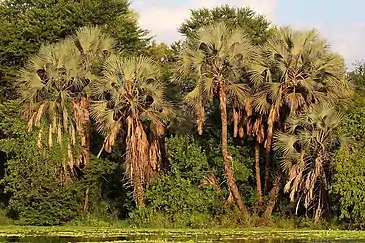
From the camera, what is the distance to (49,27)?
48438mm

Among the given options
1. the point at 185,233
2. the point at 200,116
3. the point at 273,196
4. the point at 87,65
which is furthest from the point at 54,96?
the point at 273,196

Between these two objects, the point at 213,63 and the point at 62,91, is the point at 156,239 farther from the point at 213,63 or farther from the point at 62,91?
the point at 62,91

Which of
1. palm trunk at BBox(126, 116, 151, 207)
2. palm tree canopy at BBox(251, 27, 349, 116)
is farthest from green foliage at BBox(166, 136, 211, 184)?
palm tree canopy at BBox(251, 27, 349, 116)

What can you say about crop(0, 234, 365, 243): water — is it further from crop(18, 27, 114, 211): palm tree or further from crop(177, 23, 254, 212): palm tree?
crop(18, 27, 114, 211): palm tree

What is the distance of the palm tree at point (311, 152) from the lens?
36.7 metres

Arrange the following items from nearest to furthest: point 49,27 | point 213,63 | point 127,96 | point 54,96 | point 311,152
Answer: point 311,152 < point 213,63 < point 127,96 < point 54,96 < point 49,27

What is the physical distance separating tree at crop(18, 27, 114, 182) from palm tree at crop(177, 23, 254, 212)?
5569 mm

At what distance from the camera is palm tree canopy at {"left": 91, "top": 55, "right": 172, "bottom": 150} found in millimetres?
39281

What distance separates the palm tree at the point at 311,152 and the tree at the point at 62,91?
395 inches

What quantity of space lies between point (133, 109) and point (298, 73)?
24.7 ft

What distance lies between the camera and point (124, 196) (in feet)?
145

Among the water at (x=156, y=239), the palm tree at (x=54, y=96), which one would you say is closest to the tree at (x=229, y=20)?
the palm tree at (x=54, y=96)

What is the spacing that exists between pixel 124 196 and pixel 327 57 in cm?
1275

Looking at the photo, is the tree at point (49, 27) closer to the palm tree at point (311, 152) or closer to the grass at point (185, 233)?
the grass at point (185, 233)
